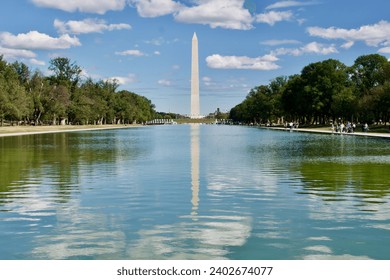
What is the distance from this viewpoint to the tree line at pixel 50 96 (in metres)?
98.1

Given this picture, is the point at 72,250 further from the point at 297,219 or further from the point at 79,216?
the point at 297,219

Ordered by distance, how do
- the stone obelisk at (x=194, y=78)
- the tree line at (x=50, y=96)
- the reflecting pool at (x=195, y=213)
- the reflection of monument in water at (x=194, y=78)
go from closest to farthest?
the reflecting pool at (x=195, y=213) < the tree line at (x=50, y=96) < the stone obelisk at (x=194, y=78) < the reflection of monument in water at (x=194, y=78)

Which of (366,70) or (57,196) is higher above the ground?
(366,70)

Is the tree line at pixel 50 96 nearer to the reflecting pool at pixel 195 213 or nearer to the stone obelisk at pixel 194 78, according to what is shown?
the stone obelisk at pixel 194 78

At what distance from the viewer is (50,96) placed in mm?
122438

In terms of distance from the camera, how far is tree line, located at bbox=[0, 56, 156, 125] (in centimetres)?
9812

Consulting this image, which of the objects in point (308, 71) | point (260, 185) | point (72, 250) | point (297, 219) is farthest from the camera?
point (308, 71)

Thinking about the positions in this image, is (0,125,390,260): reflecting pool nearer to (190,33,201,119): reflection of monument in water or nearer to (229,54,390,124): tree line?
(229,54,390,124): tree line

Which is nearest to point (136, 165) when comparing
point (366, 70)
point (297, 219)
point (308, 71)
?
point (297, 219)

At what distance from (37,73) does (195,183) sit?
117m

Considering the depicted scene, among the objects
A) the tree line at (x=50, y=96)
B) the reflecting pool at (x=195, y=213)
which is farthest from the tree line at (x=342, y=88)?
the reflecting pool at (x=195, y=213)

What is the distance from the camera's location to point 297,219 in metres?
12.8

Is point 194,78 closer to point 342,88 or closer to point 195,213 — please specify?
point 342,88

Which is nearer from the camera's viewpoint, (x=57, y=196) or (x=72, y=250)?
(x=72, y=250)
